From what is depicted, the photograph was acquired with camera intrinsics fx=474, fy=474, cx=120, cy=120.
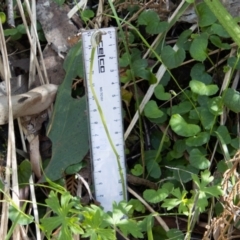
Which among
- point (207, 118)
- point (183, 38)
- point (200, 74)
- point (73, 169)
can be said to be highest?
point (183, 38)

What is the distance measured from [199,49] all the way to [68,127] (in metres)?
0.47

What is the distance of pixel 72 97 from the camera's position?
1537 millimetres

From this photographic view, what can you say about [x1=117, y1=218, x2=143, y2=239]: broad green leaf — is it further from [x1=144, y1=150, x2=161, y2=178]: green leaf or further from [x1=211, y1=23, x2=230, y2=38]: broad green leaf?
[x1=211, y1=23, x2=230, y2=38]: broad green leaf

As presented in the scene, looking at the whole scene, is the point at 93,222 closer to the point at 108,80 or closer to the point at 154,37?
the point at 108,80

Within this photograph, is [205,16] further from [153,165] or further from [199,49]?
[153,165]

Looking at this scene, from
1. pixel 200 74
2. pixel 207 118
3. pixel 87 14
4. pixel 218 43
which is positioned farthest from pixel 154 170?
pixel 87 14

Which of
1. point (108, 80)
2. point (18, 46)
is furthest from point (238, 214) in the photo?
point (18, 46)

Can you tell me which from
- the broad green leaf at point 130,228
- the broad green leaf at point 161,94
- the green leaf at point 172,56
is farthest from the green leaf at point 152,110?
the broad green leaf at point 130,228

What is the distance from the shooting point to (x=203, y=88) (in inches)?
54.9

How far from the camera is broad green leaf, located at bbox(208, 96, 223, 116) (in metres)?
1.38

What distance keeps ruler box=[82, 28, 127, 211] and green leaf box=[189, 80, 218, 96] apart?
23 centimetres

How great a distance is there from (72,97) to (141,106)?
23 centimetres

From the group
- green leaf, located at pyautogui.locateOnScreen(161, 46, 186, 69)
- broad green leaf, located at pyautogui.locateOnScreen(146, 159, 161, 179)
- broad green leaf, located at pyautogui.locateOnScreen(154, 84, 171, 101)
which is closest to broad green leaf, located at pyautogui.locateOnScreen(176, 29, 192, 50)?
green leaf, located at pyautogui.locateOnScreen(161, 46, 186, 69)

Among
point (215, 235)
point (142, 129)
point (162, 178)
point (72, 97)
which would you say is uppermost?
point (72, 97)
